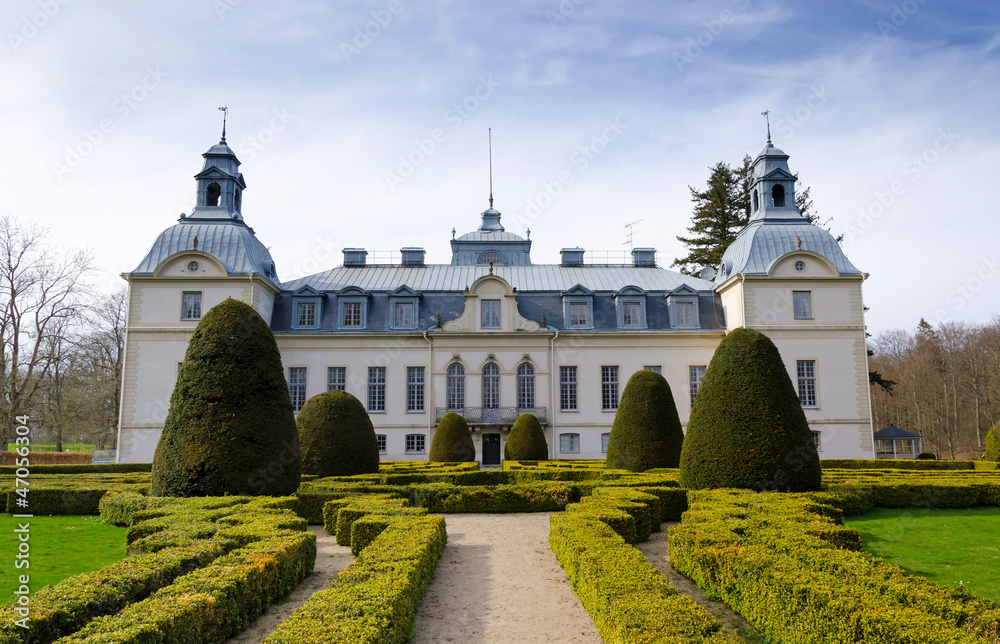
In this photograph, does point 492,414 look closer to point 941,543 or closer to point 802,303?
point 802,303

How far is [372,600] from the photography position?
5.46 metres

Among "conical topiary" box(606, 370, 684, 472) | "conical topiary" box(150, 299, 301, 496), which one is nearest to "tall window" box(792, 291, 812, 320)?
"conical topiary" box(606, 370, 684, 472)

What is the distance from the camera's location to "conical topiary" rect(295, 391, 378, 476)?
16094 millimetres

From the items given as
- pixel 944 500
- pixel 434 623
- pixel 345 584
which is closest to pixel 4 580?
pixel 345 584

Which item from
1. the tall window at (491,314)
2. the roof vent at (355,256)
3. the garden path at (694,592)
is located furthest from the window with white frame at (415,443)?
the garden path at (694,592)

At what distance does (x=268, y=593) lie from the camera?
667 centimetres

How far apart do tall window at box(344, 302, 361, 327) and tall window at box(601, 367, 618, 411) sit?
11.1 m

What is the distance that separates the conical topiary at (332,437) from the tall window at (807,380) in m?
19.8

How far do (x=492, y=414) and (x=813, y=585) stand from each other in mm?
24039

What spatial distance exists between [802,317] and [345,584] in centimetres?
2705

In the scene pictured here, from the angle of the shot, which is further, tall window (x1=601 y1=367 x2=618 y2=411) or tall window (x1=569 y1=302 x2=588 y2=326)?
tall window (x1=569 y1=302 x2=588 y2=326)

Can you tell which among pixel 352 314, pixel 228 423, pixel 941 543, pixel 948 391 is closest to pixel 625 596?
pixel 941 543

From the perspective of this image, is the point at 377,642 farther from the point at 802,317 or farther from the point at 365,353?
the point at 802,317

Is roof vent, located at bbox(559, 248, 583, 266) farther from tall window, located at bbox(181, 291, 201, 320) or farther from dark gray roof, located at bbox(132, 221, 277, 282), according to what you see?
tall window, located at bbox(181, 291, 201, 320)
